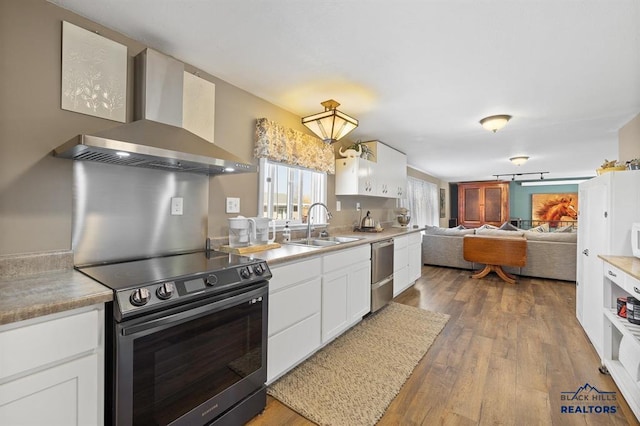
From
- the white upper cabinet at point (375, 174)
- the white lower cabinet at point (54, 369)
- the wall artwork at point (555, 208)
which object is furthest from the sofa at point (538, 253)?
the wall artwork at point (555, 208)

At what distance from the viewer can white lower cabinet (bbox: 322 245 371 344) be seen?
236 cm

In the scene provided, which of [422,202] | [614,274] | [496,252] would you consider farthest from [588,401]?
[422,202]

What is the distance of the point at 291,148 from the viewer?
9.41 ft

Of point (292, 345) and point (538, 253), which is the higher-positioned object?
point (538, 253)

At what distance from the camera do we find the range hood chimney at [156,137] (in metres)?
1.39

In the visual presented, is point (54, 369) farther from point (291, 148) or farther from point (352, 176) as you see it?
point (352, 176)

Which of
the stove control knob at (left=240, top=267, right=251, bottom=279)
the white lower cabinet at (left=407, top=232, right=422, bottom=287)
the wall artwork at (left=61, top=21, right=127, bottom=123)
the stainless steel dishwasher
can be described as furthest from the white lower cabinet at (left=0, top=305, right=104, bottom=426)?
the white lower cabinet at (left=407, top=232, right=422, bottom=287)

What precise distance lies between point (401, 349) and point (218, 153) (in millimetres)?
2134

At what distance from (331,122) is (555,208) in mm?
10311

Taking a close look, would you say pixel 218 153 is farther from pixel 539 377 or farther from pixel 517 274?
pixel 517 274

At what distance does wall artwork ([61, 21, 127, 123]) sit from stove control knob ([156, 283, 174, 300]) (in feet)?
3.73

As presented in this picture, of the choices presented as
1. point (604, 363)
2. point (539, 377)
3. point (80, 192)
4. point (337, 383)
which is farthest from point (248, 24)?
point (604, 363)

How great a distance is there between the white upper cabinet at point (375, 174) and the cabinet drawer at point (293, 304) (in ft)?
5.65

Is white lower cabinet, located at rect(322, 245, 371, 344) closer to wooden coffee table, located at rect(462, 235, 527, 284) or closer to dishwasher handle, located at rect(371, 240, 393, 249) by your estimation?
dishwasher handle, located at rect(371, 240, 393, 249)
